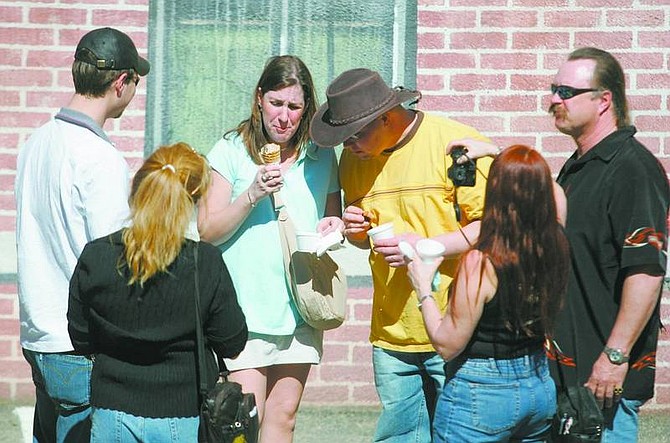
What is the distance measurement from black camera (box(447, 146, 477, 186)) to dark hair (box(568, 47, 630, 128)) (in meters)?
0.53

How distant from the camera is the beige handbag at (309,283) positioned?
4113 mm

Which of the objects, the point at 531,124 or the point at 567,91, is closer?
the point at 567,91

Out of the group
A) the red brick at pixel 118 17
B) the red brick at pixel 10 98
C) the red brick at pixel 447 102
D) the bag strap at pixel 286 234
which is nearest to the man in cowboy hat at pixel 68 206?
the bag strap at pixel 286 234

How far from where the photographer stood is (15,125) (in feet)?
19.9

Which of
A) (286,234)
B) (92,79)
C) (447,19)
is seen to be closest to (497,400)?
(286,234)

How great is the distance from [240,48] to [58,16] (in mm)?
1042

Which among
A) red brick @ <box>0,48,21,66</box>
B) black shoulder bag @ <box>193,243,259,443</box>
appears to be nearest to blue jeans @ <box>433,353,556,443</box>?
black shoulder bag @ <box>193,243,259,443</box>

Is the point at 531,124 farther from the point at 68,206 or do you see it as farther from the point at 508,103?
the point at 68,206

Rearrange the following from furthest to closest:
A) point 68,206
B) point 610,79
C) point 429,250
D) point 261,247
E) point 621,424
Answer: point 261,247 < point 610,79 < point 621,424 < point 68,206 < point 429,250

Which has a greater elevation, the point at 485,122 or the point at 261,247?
the point at 485,122

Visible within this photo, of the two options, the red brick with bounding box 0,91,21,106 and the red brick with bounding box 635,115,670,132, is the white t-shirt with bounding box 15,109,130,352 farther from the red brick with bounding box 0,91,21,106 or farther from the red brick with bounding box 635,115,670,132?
the red brick with bounding box 635,115,670,132

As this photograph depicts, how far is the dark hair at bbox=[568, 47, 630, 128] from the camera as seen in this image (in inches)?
153

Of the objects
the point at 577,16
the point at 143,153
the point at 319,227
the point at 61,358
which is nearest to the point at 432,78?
the point at 577,16

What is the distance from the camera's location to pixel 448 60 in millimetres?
6039
